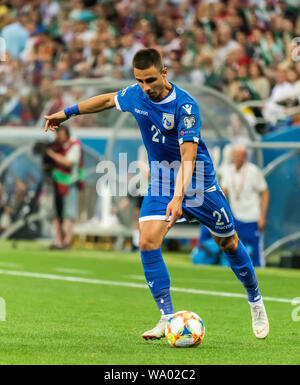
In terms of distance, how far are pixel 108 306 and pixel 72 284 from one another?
86.3 inches

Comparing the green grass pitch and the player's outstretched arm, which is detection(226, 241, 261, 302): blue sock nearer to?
the green grass pitch

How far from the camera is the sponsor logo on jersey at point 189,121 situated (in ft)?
23.8

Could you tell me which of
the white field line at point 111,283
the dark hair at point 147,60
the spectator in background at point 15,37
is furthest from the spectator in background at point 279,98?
the dark hair at point 147,60

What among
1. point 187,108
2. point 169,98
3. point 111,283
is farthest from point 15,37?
point 187,108

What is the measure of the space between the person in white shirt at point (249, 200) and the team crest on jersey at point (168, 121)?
7.56 metres

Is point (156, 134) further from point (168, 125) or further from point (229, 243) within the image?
point (229, 243)

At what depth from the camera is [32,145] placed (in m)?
18.4

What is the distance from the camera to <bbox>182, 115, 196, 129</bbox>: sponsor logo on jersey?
7242mm

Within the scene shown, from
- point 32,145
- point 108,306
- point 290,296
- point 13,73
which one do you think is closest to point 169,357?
point 108,306

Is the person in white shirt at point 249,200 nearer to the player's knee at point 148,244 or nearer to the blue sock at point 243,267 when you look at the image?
the blue sock at point 243,267

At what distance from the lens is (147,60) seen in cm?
710

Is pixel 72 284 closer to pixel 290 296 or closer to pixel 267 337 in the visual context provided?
pixel 290 296

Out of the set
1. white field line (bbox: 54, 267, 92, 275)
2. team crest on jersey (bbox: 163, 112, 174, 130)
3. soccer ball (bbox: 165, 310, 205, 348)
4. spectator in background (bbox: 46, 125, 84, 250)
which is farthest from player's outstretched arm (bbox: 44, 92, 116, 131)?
spectator in background (bbox: 46, 125, 84, 250)
